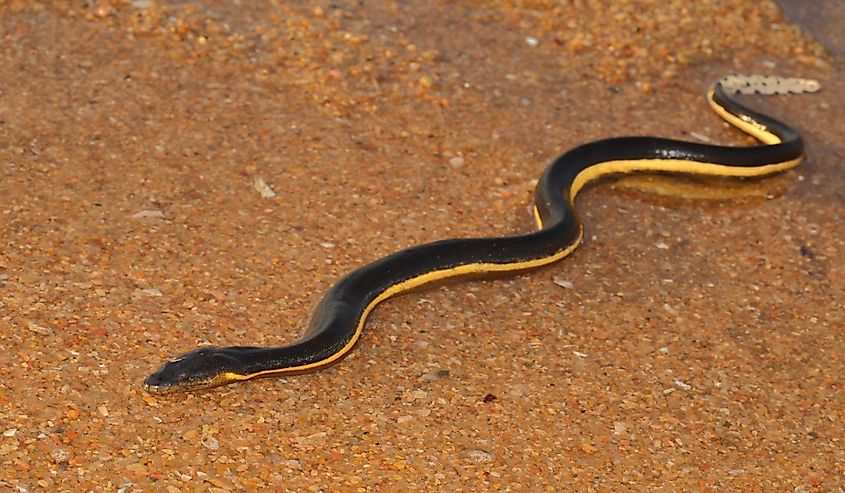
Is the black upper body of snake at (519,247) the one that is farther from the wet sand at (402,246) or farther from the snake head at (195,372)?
the wet sand at (402,246)

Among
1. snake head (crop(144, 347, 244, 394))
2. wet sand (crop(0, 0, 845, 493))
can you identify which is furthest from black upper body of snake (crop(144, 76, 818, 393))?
wet sand (crop(0, 0, 845, 493))

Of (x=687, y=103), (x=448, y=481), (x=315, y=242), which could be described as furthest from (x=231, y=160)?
(x=687, y=103)

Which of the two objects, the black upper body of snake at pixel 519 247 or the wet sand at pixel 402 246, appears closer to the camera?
the wet sand at pixel 402 246

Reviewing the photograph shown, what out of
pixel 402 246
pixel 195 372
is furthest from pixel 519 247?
pixel 195 372

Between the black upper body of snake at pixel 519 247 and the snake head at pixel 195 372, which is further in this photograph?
the black upper body of snake at pixel 519 247

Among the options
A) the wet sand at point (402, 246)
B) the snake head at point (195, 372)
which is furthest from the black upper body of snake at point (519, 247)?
the wet sand at point (402, 246)

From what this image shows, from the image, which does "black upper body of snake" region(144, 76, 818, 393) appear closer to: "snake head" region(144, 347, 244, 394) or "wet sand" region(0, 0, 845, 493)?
"snake head" region(144, 347, 244, 394)
